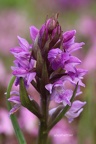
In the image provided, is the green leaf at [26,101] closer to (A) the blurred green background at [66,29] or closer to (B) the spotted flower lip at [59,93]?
(B) the spotted flower lip at [59,93]

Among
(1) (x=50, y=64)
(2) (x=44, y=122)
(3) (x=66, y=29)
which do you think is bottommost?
(3) (x=66, y=29)

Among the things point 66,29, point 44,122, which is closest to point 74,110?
point 44,122

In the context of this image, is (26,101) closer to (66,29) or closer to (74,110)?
(74,110)

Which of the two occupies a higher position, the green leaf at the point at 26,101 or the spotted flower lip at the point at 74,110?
the green leaf at the point at 26,101

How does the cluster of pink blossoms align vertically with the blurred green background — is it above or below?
above

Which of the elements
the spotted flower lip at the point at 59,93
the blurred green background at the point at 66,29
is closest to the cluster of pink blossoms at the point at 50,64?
the spotted flower lip at the point at 59,93

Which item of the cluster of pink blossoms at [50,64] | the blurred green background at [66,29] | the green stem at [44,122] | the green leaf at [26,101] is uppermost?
the cluster of pink blossoms at [50,64]

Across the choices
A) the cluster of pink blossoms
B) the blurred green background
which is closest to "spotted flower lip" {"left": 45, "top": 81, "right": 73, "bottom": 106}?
the cluster of pink blossoms

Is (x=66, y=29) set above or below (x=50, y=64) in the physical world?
below

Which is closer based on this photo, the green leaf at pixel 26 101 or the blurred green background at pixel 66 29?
the green leaf at pixel 26 101

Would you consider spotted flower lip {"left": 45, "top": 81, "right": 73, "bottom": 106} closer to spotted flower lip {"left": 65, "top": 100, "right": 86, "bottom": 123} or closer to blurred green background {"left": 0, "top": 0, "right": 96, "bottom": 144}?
spotted flower lip {"left": 65, "top": 100, "right": 86, "bottom": 123}

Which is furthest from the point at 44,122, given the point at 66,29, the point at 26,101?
the point at 66,29

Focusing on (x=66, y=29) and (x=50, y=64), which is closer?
(x=50, y=64)
